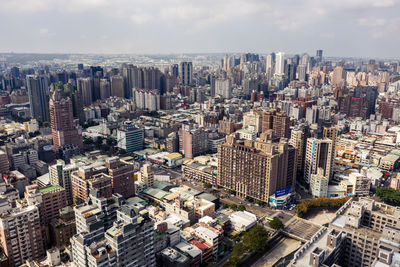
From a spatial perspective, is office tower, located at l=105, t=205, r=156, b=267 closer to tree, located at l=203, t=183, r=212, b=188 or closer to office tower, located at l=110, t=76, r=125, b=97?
tree, located at l=203, t=183, r=212, b=188

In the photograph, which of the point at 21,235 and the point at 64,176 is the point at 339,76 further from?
the point at 21,235

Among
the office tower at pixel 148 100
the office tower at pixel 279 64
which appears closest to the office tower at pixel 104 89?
the office tower at pixel 148 100

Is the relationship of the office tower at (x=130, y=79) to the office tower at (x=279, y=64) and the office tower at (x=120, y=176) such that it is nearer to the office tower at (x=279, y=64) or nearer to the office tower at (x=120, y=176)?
the office tower at (x=279, y=64)

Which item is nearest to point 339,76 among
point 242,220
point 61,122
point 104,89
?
point 104,89

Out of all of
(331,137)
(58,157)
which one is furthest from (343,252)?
(58,157)

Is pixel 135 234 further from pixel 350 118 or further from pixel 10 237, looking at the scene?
pixel 350 118

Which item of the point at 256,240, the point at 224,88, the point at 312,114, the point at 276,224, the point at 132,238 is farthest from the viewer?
the point at 224,88
